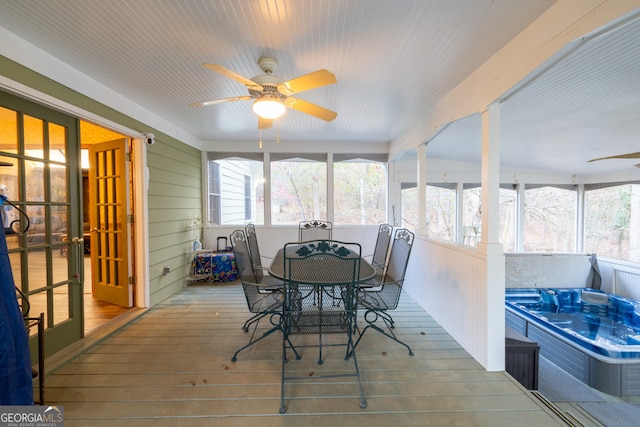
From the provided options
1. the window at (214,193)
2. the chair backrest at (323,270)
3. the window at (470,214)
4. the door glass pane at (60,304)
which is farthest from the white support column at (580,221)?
the door glass pane at (60,304)

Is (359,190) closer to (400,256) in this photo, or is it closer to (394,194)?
(394,194)

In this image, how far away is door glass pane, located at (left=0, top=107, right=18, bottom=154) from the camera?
1933 mm

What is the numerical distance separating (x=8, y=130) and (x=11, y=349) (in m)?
1.60

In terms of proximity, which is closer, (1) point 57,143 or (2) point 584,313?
(1) point 57,143

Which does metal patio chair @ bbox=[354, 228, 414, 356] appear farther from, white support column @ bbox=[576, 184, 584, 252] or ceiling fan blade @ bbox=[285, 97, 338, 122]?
white support column @ bbox=[576, 184, 584, 252]

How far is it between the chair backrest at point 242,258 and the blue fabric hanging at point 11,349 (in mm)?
1279

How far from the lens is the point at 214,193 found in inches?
206

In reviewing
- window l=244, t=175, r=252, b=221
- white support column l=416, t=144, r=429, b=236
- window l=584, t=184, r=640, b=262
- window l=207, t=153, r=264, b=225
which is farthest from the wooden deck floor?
window l=584, t=184, r=640, b=262

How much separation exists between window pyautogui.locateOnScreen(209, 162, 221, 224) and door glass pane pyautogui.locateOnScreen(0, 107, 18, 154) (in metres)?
3.14

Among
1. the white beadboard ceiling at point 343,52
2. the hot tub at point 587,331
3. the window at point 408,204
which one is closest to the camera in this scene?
the white beadboard ceiling at point 343,52

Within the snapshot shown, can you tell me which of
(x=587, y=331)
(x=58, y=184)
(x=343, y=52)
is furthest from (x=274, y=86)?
(x=587, y=331)

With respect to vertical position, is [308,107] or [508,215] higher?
[308,107]

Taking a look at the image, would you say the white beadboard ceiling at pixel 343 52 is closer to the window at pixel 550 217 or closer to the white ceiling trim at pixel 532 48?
the white ceiling trim at pixel 532 48

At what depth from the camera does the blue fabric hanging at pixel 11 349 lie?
137 centimetres
